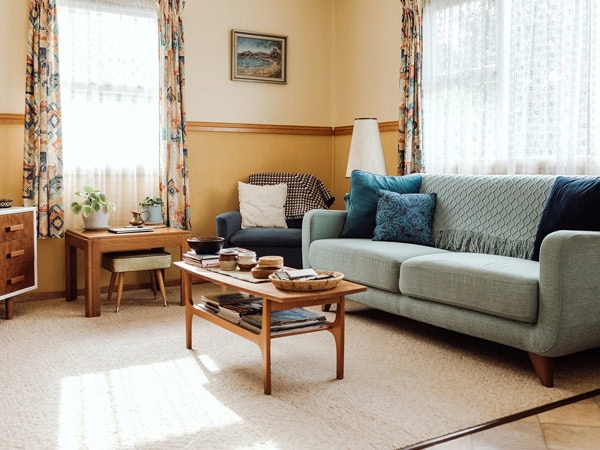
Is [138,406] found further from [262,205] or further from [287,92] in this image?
[287,92]

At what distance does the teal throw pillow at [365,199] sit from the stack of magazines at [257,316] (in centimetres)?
123

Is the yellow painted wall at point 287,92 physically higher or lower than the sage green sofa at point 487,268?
higher

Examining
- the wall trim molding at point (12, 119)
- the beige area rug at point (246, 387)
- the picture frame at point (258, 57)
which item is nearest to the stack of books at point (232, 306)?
A: the beige area rug at point (246, 387)

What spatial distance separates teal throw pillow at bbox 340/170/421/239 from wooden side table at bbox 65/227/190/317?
1.13 m

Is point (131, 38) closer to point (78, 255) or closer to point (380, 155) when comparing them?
point (78, 255)

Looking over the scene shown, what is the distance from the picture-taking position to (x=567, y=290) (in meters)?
2.71

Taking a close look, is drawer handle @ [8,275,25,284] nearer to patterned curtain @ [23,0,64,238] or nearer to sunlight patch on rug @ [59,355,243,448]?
patterned curtain @ [23,0,64,238]

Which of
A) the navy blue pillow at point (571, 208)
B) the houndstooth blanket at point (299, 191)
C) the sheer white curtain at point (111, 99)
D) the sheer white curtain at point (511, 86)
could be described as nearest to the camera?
the navy blue pillow at point (571, 208)

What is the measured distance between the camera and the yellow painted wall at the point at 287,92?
5.10 meters

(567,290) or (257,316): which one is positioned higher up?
(567,290)

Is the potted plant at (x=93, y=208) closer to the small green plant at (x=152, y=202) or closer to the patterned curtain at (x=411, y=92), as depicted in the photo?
the small green plant at (x=152, y=202)

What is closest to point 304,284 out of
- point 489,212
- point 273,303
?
point 273,303

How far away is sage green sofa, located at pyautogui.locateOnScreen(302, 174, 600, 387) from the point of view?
8.95ft

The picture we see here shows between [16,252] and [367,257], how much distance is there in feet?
6.86
